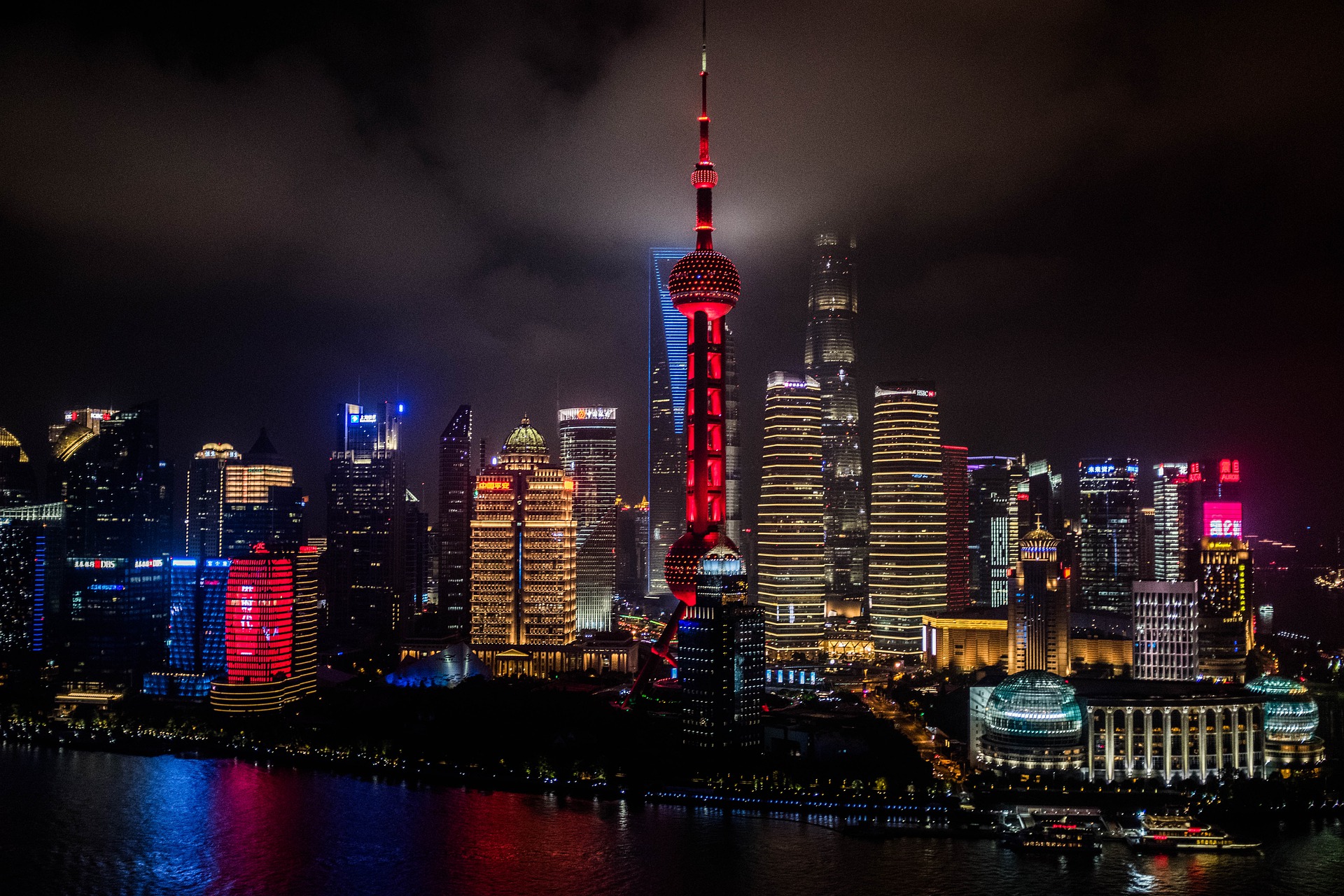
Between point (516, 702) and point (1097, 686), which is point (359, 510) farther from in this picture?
point (1097, 686)

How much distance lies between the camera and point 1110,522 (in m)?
117

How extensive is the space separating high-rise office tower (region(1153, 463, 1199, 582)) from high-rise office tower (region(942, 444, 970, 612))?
18.6m

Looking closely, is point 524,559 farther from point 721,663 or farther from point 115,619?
point 721,663

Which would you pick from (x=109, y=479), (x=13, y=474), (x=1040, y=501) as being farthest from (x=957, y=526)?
(x=13, y=474)

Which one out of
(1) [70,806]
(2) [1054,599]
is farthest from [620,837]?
(2) [1054,599]

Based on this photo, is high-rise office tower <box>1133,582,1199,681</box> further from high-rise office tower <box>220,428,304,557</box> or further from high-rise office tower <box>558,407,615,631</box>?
high-rise office tower <box>220,428,304,557</box>

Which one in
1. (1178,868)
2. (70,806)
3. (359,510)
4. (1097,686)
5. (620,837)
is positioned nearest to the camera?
(1178,868)

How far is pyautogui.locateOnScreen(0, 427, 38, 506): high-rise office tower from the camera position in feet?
305

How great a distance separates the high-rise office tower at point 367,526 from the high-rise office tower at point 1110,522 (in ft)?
214

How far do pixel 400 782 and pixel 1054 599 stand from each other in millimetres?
41355

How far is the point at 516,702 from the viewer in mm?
60781

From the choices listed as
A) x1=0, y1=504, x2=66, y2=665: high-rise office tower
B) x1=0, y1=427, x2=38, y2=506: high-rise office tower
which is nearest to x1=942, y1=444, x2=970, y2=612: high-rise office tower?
x1=0, y1=504, x2=66, y2=665: high-rise office tower

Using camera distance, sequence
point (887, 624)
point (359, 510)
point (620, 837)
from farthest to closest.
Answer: point (359, 510)
point (887, 624)
point (620, 837)

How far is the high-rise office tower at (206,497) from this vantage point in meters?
116
